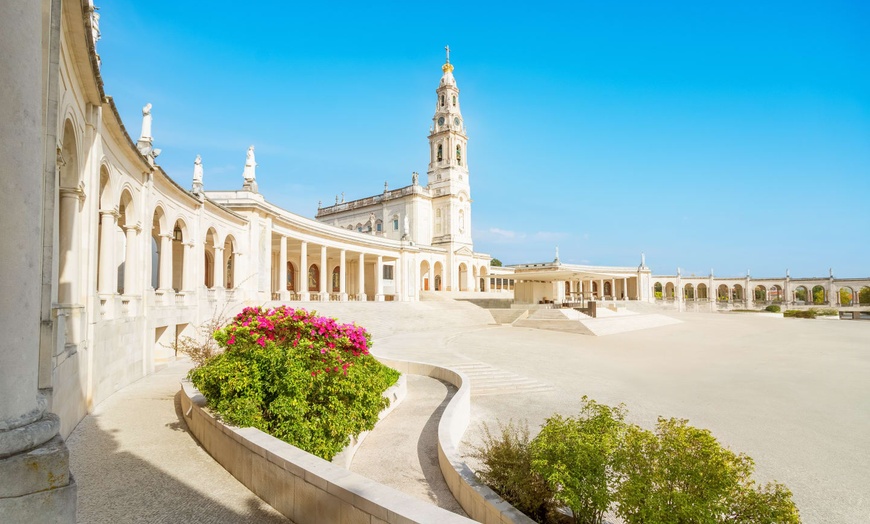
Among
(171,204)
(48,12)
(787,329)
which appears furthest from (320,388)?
(787,329)

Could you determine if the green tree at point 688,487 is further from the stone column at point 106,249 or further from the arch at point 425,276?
the arch at point 425,276

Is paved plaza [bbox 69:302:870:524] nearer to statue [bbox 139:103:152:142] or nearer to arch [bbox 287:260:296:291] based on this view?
statue [bbox 139:103:152:142]

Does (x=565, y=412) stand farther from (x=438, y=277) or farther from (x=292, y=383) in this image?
(x=438, y=277)

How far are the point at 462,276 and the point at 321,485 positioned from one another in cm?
5593

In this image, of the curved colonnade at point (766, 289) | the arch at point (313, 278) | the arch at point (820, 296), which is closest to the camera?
the arch at point (313, 278)

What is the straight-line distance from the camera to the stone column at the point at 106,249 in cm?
1172

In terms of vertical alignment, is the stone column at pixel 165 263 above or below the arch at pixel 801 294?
above

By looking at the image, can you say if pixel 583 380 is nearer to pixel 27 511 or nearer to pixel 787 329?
pixel 27 511

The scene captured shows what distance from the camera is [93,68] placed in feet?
30.3

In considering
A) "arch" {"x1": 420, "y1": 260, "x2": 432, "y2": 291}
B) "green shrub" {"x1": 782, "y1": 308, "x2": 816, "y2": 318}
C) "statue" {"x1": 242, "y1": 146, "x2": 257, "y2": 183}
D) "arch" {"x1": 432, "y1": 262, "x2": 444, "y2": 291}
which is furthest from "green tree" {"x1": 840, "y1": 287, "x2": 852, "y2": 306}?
"statue" {"x1": 242, "y1": 146, "x2": 257, "y2": 183}

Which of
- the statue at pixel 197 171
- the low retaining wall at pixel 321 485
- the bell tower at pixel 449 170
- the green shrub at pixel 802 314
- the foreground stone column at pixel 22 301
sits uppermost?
the bell tower at pixel 449 170

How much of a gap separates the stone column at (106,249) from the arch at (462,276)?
48678mm

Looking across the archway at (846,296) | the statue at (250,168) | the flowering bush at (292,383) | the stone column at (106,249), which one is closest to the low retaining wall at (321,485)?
the flowering bush at (292,383)

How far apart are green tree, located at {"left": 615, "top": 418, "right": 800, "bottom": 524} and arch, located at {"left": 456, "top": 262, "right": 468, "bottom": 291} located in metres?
54.3
